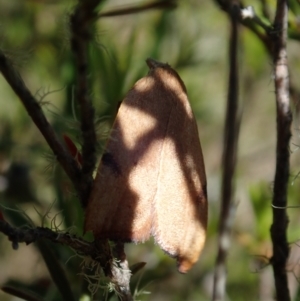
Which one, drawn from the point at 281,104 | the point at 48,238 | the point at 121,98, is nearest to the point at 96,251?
the point at 48,238

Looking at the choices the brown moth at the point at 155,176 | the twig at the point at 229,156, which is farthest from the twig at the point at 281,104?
the twig at the point at 229,156

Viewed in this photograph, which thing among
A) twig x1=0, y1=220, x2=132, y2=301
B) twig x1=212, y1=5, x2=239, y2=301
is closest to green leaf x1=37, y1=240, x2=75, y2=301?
twig x1=0, y1=220, x2=132, y2=301

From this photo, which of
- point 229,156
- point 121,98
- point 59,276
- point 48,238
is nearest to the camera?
point 48,238

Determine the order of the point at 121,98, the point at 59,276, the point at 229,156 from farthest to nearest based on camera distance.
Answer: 1. the point at 121,98
2. the point at 229,156
3. the point at 59,276

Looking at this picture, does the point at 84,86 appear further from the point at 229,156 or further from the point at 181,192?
the point at 229,156

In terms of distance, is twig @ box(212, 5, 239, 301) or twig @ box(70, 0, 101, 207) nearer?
twig @ box(70, 0, 101, 207)

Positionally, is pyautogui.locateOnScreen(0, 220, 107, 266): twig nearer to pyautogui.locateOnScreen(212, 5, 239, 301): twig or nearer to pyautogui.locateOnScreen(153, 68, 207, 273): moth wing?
pyautogui.locateOnScreen(153, 68, 207, 273): moth wing
